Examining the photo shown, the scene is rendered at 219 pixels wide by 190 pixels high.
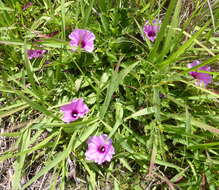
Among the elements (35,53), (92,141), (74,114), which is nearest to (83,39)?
(35,53)

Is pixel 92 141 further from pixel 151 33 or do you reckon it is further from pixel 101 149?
pixel 151 33

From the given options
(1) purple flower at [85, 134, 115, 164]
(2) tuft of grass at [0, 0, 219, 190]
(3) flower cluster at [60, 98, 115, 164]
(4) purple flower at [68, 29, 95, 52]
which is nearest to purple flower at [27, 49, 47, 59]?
(2) tuft of grass at [0, 0, 219, 190]

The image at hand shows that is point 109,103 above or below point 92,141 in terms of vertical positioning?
above

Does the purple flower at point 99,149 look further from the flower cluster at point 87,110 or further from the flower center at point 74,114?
the flower center at point 74,114

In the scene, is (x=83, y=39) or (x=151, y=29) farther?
(x=151, y=29)

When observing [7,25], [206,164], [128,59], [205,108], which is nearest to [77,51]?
[128,59]

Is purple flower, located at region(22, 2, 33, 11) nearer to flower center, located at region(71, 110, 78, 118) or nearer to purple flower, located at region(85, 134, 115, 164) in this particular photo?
flower center, located at region(71, 110, 78, 118)

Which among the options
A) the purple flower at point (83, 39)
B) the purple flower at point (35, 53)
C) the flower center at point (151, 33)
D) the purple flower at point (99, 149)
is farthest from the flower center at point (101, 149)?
the flower center at point (151, 33)
